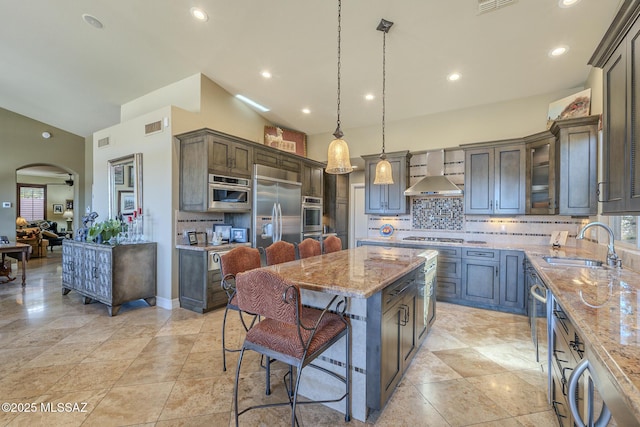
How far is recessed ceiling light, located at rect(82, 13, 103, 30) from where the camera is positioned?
345cm

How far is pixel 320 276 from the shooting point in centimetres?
188

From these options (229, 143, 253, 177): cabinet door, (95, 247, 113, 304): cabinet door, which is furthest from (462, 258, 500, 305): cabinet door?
(95, 247, 113, 304): cabinet door

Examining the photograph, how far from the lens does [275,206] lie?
4754 millimetres

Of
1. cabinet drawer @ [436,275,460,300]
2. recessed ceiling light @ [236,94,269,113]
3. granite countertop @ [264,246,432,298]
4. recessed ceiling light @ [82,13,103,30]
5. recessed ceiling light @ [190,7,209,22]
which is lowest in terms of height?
cabinet drawer @ [436,275,460,300]

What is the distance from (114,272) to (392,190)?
171 inches

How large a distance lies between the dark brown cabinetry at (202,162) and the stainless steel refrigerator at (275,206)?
451 mm

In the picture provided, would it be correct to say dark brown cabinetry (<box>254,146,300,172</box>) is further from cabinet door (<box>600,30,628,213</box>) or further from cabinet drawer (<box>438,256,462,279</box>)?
cabinet door (<box>600,30,628,213</box>)

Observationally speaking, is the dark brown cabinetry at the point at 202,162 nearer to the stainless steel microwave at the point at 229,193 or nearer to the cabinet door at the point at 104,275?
the stainless steel microwave at the point at 229,193

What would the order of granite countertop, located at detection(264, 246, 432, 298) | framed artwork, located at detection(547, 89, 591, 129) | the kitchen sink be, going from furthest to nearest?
framed artwork, located at detection(547, 89, 591, 129) < the kitchen sink < granite countertop, located at detection(264, 246, 432, 298)

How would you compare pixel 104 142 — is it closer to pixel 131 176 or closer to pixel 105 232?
pixel 131 176

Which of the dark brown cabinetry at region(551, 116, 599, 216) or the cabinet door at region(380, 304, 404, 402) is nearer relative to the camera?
the cabinet door at region(380, 304, 404, 402)

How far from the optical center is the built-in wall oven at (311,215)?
5.47 m

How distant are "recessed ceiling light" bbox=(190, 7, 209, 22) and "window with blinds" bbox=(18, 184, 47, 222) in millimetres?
13204

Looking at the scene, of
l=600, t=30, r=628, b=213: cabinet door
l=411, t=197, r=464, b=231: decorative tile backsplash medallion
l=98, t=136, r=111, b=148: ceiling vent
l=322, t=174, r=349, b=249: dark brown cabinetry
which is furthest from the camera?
l=322, t=174, r=349, b=249: dark brown cabinetry
